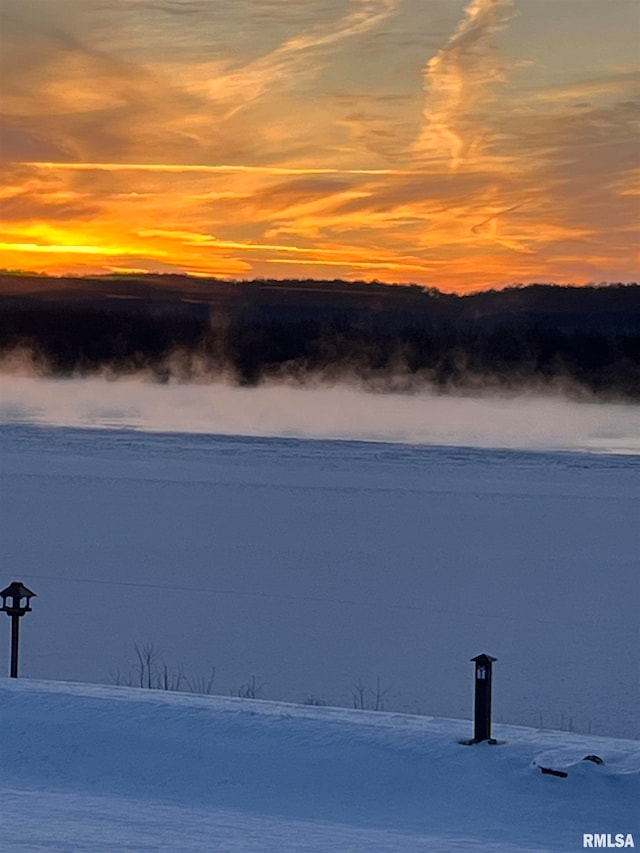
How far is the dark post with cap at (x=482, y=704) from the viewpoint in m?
5.38

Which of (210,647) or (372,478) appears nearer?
(210,647)

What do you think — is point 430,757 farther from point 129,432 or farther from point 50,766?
point 129,432

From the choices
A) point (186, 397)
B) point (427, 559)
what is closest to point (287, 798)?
point (427, 559)

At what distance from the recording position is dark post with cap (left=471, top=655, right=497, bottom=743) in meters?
5.38

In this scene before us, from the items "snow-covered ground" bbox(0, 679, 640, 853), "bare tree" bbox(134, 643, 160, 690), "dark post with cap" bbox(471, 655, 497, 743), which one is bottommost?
"bare tree" bbox(134, 643, 160, 690)

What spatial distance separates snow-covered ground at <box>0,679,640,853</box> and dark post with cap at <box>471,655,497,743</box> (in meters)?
0.11

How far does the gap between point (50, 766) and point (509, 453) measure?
26931 millimetres

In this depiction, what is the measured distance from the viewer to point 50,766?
5.19 m

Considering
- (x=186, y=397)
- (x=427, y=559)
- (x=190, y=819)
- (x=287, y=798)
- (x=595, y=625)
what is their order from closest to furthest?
(x=190, y=819) → (x=287, y=798) → (x=595, y=625) → (x=427, y=559) → (x=186, y=397)

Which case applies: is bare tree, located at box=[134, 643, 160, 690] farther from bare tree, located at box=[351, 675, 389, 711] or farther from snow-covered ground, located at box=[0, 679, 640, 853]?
snow-covered ground, located at box=[0, 679, 640, 853]

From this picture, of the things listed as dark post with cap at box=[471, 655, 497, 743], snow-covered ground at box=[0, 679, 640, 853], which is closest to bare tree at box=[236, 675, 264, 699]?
snow-covered ground at box=[0, 679, 640, 853]

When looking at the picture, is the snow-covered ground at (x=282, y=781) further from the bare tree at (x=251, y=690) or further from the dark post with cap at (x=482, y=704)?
the bare tree at (x=251, y=690)

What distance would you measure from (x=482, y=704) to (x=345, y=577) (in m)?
Result: 8.67

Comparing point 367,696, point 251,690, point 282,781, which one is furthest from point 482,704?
point 251,690
